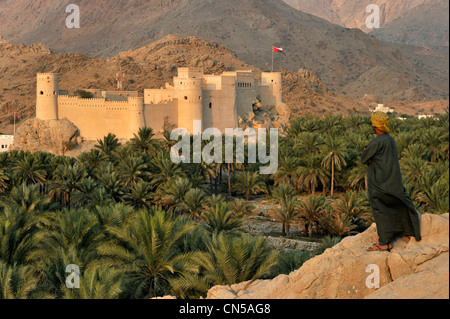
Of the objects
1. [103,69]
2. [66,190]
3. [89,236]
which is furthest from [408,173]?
[103,69]

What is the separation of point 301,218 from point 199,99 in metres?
24.6

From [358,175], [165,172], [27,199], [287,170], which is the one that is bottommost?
[27,199]

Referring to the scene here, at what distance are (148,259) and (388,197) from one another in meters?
8.24

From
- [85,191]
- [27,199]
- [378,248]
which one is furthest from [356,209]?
[378,248]

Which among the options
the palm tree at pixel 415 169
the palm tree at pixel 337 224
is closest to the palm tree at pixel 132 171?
the palm tree at pixel 337 224

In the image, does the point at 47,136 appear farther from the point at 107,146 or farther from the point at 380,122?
the point at 380,122

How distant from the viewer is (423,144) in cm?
4378

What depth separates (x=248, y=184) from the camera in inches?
1640

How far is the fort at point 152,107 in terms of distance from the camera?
2154 inches

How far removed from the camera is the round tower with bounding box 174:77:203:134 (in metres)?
55.9

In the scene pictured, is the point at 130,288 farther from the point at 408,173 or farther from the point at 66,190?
the point at 408,173

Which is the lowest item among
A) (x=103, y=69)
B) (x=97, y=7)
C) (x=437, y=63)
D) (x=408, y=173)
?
(x=408, y=173)

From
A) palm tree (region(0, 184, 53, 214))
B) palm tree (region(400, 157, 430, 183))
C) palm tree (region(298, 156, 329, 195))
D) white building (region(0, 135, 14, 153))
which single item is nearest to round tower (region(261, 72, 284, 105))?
palm tree (region(298, 156, 329, 195))

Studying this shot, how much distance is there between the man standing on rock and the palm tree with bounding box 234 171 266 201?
1301 inches
